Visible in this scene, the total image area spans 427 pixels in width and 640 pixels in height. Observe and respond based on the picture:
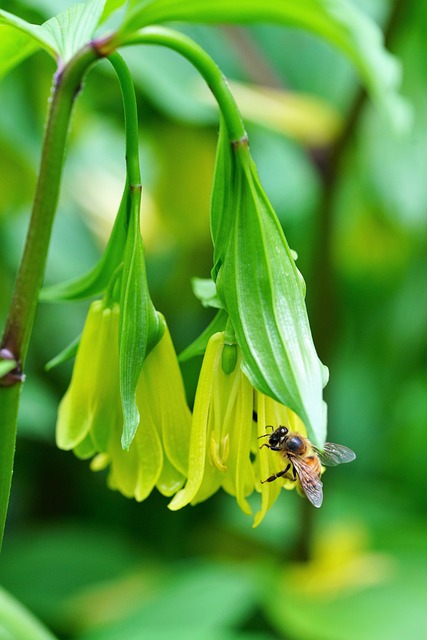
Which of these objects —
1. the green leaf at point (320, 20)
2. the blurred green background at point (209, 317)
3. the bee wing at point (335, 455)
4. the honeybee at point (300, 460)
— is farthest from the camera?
the blurred green background at point (209, 317)

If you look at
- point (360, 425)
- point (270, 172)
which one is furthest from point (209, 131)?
point (360, 425)

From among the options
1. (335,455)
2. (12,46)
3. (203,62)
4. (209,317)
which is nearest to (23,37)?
(12,46)

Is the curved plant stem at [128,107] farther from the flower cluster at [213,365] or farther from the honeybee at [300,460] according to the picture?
the honeybee at [300,460]

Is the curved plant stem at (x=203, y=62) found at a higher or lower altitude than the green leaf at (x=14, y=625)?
higher

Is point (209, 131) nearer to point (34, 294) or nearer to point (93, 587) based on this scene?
point (93, 587)

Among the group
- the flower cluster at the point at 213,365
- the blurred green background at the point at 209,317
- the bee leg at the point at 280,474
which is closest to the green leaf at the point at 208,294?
the flower cluster at the point at 213,365

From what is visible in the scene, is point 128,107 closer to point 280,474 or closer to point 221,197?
point 221,197

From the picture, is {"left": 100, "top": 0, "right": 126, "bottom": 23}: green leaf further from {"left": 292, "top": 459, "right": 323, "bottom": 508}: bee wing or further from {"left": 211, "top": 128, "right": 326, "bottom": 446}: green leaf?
{"left": 292, "top": 459, "right": 323, "bottom": 508}: bee wing
